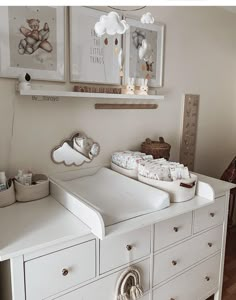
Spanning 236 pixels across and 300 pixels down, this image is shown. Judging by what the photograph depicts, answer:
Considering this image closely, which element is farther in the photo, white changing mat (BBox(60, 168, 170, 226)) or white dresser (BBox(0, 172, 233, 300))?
white changing mat (BBox(60, 168, 170, 226))

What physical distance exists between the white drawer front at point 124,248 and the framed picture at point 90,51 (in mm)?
987

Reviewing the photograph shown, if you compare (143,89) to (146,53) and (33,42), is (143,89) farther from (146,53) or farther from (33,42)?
(33,42)

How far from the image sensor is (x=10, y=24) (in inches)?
56.9

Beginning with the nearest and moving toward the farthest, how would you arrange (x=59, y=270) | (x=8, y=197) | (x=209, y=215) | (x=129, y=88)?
(x=59, y=270), (x=8, y=197), (x=209, y=215), (x=129, y=88)

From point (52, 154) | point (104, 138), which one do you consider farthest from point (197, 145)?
point (52, 154)

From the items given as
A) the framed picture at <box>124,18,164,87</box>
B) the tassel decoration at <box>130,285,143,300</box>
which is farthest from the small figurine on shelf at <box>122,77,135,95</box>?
the tassel decoration at <box>130,285,143,300</box>

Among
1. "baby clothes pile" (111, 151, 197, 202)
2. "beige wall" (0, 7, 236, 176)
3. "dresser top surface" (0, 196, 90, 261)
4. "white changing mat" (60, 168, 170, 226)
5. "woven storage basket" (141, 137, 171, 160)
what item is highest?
"beige wall" (0, 7, 236, 176)

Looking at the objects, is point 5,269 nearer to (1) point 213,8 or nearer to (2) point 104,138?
(2) point 104,138

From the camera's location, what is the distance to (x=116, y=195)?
1.51 metres

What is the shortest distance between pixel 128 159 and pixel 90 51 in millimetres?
734

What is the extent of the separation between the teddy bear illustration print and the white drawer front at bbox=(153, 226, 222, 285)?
133 centimetres

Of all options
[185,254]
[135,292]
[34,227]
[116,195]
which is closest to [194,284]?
[185,254]

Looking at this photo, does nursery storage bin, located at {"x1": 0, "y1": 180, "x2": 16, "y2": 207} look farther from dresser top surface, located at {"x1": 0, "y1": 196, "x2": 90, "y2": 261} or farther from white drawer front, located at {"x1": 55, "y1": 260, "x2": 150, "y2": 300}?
white drawer front, located at {"x1": 55, "y1": 260, "x2": 150, "y2": 300}

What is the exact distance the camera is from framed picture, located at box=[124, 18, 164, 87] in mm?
1897
